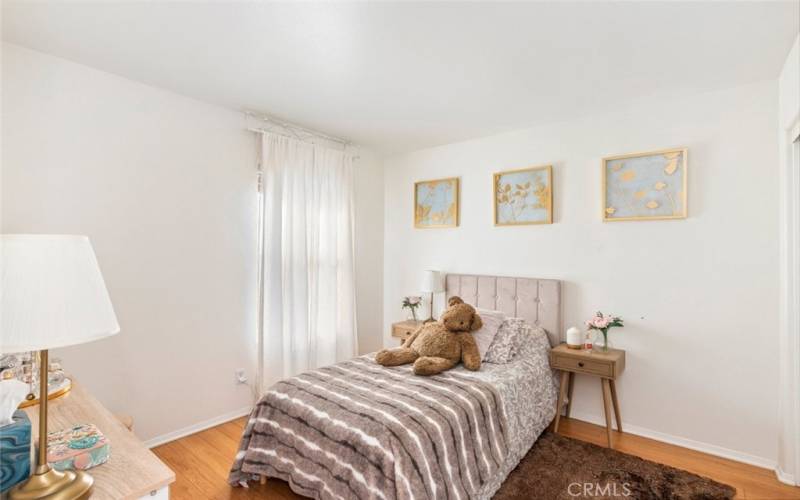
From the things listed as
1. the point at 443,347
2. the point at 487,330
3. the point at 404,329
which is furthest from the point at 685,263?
the point at 404,329

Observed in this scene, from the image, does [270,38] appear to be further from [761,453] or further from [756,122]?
[761,453]

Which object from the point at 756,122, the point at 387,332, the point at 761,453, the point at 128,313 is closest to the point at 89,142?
the point at 128,313

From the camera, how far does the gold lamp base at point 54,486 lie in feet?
2.95

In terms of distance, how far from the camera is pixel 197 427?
2973 millimetres

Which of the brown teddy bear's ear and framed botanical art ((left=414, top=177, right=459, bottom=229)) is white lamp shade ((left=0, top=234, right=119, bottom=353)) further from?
framed botanical art ((left=414, top=177, right=459, bottom=229))

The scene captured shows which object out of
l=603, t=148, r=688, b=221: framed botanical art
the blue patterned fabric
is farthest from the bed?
l=603, t=148, r=688, b=221: framed botanical art

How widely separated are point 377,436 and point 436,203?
2796 millimetres

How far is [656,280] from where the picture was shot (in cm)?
292

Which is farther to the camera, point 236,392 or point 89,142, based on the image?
point 236,392

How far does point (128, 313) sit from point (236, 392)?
42.4 inches

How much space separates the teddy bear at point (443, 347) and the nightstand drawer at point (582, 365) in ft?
2.13

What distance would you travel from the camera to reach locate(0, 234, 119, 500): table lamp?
33.0 inches

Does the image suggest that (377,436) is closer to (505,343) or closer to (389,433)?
(389,433)

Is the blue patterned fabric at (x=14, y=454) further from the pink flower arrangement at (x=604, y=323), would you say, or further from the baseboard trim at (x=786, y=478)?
the baseboard trim at (x=786, y=478)
